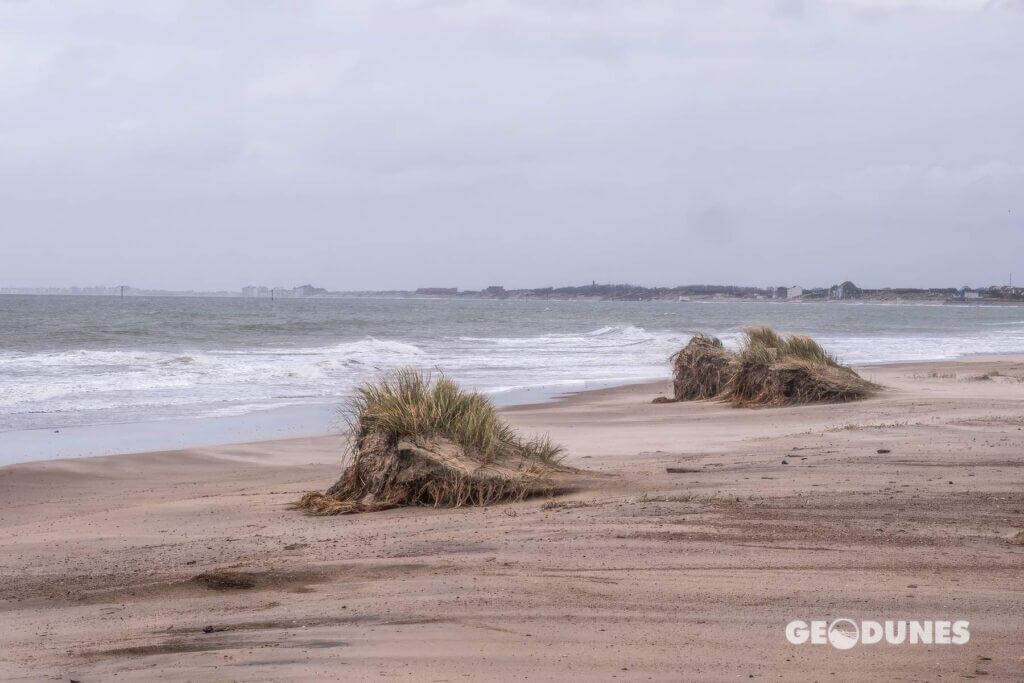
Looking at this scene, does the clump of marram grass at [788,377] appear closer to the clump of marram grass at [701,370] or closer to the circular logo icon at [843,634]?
the clump of marram grass at [701,370]

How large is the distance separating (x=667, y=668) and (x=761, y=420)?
1050cm

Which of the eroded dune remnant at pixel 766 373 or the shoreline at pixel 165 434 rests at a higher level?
the eroded dune remnant at pixel 766 373

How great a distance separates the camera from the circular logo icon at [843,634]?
173 inches

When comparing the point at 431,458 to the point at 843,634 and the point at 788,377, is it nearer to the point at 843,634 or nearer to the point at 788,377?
the point at 843,634

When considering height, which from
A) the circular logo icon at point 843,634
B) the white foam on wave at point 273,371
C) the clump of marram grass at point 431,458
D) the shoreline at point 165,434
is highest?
the clump of marram grass at point 431,458

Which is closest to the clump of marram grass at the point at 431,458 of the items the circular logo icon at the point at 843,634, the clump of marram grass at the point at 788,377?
the circular logo icon at the point at 843,634

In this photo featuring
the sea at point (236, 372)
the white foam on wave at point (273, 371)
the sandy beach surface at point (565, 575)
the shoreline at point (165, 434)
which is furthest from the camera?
the white foam on wave at point (273, 371)

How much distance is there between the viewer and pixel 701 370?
1903 centimetres

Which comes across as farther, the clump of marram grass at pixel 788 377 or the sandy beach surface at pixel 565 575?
the clump of marram grass at pixel 788 377

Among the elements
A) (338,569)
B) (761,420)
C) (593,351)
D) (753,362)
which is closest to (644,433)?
(761,420)

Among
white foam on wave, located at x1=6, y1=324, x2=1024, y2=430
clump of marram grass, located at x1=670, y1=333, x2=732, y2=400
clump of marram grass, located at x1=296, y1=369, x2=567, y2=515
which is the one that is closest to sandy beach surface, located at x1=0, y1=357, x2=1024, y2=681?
clump of marram grass, located at x1=296, y1=369, x2=567, y2=515

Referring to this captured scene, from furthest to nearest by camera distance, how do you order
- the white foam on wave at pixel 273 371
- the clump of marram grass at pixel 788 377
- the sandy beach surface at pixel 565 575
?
the white foam on wave at pixel 273 371, the clump of marram grass at pixel 788 377, the sandy beach surface at pixel 565 575

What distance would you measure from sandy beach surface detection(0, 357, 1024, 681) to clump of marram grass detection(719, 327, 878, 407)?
7.08m

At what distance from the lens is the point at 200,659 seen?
14.8 feet
